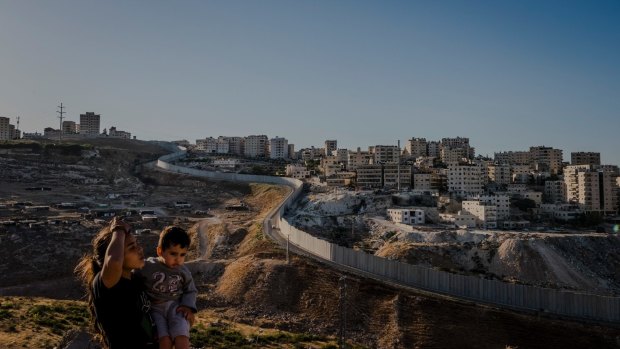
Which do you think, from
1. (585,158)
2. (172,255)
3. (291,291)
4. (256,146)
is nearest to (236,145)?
(256,146)

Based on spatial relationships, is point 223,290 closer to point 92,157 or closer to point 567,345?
point 567,345

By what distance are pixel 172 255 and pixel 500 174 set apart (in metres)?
127

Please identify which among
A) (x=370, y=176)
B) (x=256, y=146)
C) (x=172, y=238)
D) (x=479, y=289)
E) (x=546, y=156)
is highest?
(x=256, y=146)

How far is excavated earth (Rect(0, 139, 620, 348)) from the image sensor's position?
1356 inches

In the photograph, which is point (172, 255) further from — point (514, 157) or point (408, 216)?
point (514, 157)

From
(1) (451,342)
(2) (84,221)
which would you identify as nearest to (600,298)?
(1) (451,342)

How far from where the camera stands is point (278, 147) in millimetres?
170750

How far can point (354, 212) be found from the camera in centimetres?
8106

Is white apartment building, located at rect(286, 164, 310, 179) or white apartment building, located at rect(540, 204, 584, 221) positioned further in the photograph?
white apartment building, located at rect(286, 164, 310, 179)

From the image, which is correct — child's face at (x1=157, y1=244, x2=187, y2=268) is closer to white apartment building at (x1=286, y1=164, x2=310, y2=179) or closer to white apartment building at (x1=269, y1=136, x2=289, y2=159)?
white apartment building at (x1=286, y1=164, x2=310, y2=179)

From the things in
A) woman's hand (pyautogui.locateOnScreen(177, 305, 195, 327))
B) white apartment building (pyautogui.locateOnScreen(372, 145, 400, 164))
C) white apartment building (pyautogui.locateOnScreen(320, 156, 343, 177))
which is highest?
white apartment building (pyautogui.locateOnScreen(372, 145, 400, 164))

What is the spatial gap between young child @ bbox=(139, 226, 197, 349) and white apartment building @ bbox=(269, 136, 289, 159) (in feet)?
542

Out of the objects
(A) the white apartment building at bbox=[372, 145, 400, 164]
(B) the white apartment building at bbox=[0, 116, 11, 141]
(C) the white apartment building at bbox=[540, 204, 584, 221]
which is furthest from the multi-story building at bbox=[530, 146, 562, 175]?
(B) the white apartment building at bbox=[0, 116, 11, 141]

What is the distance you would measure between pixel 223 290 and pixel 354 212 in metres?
40.4
